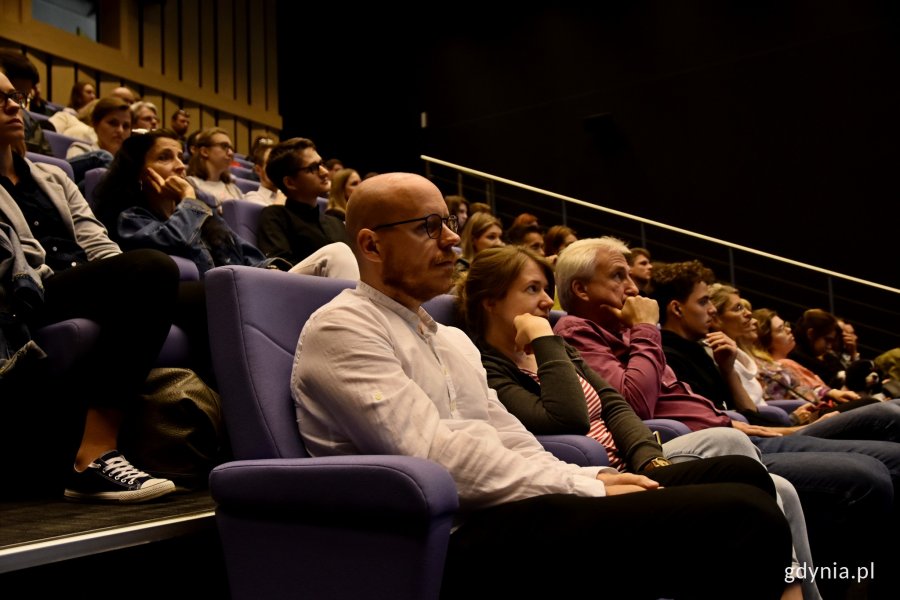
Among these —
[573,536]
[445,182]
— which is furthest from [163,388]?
[445,182]

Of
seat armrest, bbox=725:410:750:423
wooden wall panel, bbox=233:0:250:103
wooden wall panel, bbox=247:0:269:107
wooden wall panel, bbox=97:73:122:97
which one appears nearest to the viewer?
seat armrest, bbox=725:410:750:423

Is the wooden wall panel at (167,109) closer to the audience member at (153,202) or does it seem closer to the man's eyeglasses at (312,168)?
the man's eyeglasses at (312,168)

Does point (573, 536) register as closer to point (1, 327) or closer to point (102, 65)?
point (1, 327)

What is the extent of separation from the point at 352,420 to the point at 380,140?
6.41 meters

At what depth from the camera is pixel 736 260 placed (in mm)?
6098

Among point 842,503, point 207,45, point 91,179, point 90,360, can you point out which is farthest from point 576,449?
point 207,45

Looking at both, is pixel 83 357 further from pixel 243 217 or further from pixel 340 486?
pixel 243 217

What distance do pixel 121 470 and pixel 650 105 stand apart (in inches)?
218

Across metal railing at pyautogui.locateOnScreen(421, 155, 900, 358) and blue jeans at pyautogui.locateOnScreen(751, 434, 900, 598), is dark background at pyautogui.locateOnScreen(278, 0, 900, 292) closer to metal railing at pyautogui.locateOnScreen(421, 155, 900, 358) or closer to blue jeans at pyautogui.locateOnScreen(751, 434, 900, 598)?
metal railing at pyautogui.locateOnScreen(421, 155, 900, 358)

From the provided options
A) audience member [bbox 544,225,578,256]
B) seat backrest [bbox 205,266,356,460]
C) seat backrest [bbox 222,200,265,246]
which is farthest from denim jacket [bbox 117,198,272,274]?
audience member [bbox 544,225,578,256]

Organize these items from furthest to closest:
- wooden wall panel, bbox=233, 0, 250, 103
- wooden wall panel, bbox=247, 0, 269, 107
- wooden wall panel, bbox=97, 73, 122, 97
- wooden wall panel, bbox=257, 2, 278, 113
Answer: wooden wall panel, bbox=257, 2, 278, 113
wooden wall panel, bbox=247, 0, 269, 107
wooden wall panel, bbox=233, 0, 250, 103
wooden wall panel, bbox=97, 73, 122, 97

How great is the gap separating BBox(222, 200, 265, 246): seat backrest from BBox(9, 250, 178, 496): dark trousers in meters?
→ 1.37

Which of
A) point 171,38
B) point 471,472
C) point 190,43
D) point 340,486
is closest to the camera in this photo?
point 340,486

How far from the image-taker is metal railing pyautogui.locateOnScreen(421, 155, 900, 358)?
18.2ft
